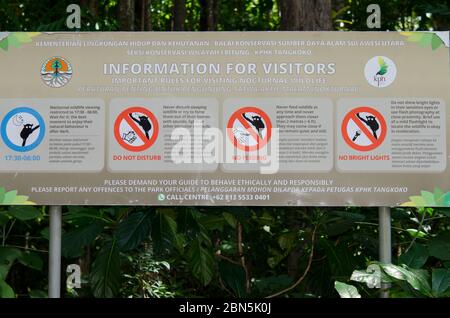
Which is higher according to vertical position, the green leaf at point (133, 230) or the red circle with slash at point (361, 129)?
the red circle with slash at point (361, 129)

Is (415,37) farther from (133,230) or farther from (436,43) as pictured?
(133,230)

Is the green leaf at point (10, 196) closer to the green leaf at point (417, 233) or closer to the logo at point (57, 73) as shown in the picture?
the logo at point (57, 73)

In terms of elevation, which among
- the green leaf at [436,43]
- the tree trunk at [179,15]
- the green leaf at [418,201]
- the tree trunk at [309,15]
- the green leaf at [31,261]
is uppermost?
the tree trunk at [179,15]

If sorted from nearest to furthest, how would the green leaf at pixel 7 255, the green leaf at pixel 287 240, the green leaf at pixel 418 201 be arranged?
the green leaf at pixel 418 201 < the green leaf at pixel 7 255 < the green leaf at pixel 287 240

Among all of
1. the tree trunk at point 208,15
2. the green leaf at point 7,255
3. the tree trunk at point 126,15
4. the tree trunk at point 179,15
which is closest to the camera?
the green leaf at point 7,255

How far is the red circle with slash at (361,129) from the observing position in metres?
3.67

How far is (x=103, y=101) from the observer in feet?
12.2

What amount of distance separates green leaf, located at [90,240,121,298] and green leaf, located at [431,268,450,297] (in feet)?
5.97

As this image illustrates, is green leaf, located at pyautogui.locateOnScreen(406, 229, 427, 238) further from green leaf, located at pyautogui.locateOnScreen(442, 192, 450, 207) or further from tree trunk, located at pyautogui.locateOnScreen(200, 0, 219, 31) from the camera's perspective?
tree trunk, located at pyautogui.locateOnScreen(200, 0, 219, 31)

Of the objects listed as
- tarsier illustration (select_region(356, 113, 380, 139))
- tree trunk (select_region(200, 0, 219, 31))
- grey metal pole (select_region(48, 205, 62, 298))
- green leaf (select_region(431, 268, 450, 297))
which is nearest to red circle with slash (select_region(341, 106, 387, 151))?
tarsier illustration (select_region(356, 113, 380, 139))

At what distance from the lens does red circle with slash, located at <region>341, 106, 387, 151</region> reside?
3668 millimetres

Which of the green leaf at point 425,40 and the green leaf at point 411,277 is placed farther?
the green leaf at point 425,40

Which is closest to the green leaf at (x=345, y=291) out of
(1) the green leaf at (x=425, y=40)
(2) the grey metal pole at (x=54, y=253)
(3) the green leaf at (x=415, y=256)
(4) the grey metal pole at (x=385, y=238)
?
(4) the grey metal pole at (x=385, y=238)

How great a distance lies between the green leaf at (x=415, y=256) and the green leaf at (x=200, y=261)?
1164 mm
